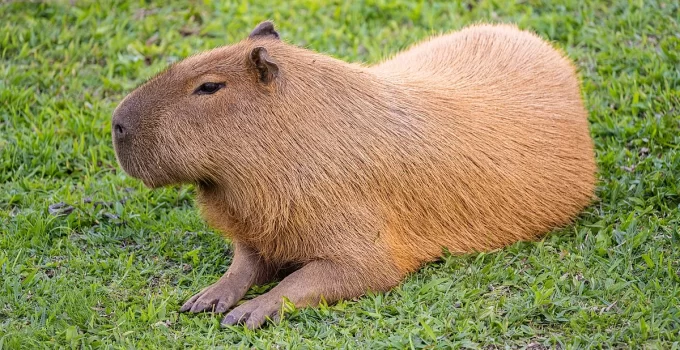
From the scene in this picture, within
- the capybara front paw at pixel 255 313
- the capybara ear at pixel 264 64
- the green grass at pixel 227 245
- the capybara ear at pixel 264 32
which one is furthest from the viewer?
the capybara ear at pixel 264 32

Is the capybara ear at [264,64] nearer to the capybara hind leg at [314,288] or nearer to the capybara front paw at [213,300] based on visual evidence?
the capybara hind leg at [314,288]

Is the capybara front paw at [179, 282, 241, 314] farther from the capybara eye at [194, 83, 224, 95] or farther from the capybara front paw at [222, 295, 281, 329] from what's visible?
the capybara eye at [194, 83, 224, 95]

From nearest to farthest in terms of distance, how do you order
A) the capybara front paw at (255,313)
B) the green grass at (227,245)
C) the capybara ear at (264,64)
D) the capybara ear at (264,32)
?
the green grass at (227,245)
the capybara front paw at (255,313)
the capybara ear at (264,64)
the capybara ear at (264,32)

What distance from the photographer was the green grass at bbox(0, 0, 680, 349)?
4602mm

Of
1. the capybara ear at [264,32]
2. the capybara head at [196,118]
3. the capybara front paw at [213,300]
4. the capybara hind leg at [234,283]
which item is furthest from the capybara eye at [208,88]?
the capybara front paw at [213,300]

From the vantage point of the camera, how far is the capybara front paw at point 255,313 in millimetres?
4711

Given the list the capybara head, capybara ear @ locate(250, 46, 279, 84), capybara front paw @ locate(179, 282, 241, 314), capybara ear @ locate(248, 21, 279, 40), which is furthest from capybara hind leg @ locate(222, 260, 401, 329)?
capybara ear @ locate(248, 21, 279, 40)

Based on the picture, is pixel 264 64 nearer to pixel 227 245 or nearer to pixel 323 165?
pixel 323 165

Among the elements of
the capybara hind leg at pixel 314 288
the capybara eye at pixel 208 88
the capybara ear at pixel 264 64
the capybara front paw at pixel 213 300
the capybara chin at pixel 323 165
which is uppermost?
the capybara ear at pixel 264 64

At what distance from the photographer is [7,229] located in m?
5.73

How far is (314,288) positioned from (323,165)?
0.63 metres

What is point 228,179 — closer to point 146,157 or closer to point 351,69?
point 146,157

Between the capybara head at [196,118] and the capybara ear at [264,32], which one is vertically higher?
the capybara ear at [264,32]

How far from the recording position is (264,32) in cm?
531
